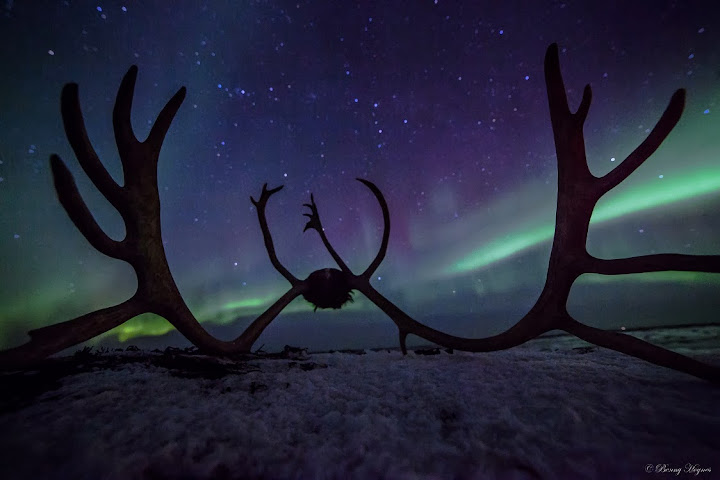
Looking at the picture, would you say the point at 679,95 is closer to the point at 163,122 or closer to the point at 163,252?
the point at 163,122

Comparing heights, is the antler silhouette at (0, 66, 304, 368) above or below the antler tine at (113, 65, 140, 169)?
below

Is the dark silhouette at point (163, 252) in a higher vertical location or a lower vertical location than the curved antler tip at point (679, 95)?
lower

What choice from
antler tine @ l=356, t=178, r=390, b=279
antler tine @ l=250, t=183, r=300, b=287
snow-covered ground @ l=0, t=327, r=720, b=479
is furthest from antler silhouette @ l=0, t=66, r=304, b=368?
antler tine @ l=356, t=178, r=390, b=279

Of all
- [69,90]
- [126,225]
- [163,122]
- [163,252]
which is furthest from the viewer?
[163,252]

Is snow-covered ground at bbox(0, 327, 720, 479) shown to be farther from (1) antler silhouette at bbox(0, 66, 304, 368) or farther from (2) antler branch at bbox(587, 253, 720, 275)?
(2) antler branch at bbox(587, 253, 720, 275)

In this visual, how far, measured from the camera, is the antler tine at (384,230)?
193 inches

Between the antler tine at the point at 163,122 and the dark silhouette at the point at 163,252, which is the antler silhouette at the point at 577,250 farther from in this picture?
the antler tine at the point at 163,122

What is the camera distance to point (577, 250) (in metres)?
2.80

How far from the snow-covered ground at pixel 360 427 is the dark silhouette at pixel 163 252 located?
34 cm

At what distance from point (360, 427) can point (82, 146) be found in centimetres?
279

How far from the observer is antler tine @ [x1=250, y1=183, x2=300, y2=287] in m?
5.15

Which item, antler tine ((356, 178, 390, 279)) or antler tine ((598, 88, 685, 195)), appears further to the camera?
antler tine ((356, 178, 390, 279))

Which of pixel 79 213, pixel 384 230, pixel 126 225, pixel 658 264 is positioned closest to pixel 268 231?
pixel 384 230

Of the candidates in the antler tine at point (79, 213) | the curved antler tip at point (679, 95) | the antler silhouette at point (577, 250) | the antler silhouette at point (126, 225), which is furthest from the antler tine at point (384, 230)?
the curved antler tip at point (679, 95)
